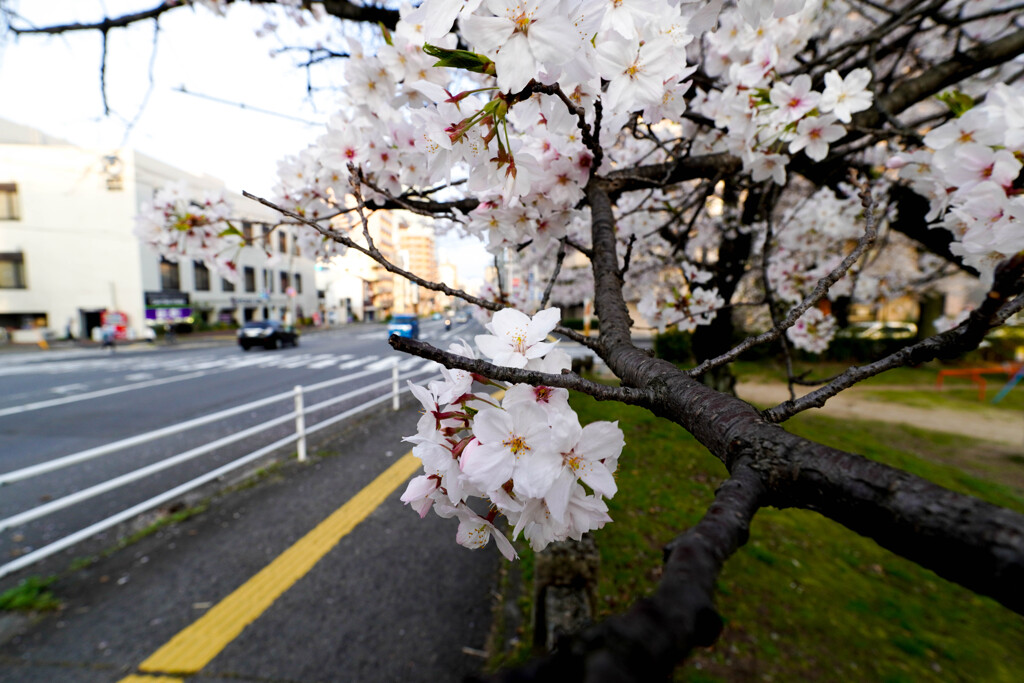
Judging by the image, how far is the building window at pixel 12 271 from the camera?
2162cm

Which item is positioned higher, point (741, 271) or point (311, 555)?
point (741, 271)

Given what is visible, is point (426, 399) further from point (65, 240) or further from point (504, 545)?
point (65, 240)

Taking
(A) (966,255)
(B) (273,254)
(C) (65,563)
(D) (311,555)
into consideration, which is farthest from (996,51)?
(C) (65,563)

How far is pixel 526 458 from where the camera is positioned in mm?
717

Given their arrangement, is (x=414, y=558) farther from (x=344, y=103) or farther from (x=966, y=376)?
(x=966, y=376)

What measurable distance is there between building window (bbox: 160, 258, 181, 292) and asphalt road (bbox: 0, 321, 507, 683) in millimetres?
24191

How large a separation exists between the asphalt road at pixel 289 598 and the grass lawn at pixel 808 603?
0.59 metres

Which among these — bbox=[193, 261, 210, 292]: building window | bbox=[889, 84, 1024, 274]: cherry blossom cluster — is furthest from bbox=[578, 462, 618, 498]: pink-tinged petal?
bbox=[193, 261, 210, 292]: building window

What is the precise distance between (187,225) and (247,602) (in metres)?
2.23

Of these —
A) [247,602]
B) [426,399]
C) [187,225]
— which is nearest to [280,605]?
[247,602]

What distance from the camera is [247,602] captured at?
268cm

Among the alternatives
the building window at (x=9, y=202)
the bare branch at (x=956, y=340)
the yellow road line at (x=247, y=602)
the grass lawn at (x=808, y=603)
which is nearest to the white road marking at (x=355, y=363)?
the yellow road line at (x=247, y=602)

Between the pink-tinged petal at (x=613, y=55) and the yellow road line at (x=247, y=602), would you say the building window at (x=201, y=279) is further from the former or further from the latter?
the pink-tinged petal at (x=613, y=55)

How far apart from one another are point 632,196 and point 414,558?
3559 millimetres
